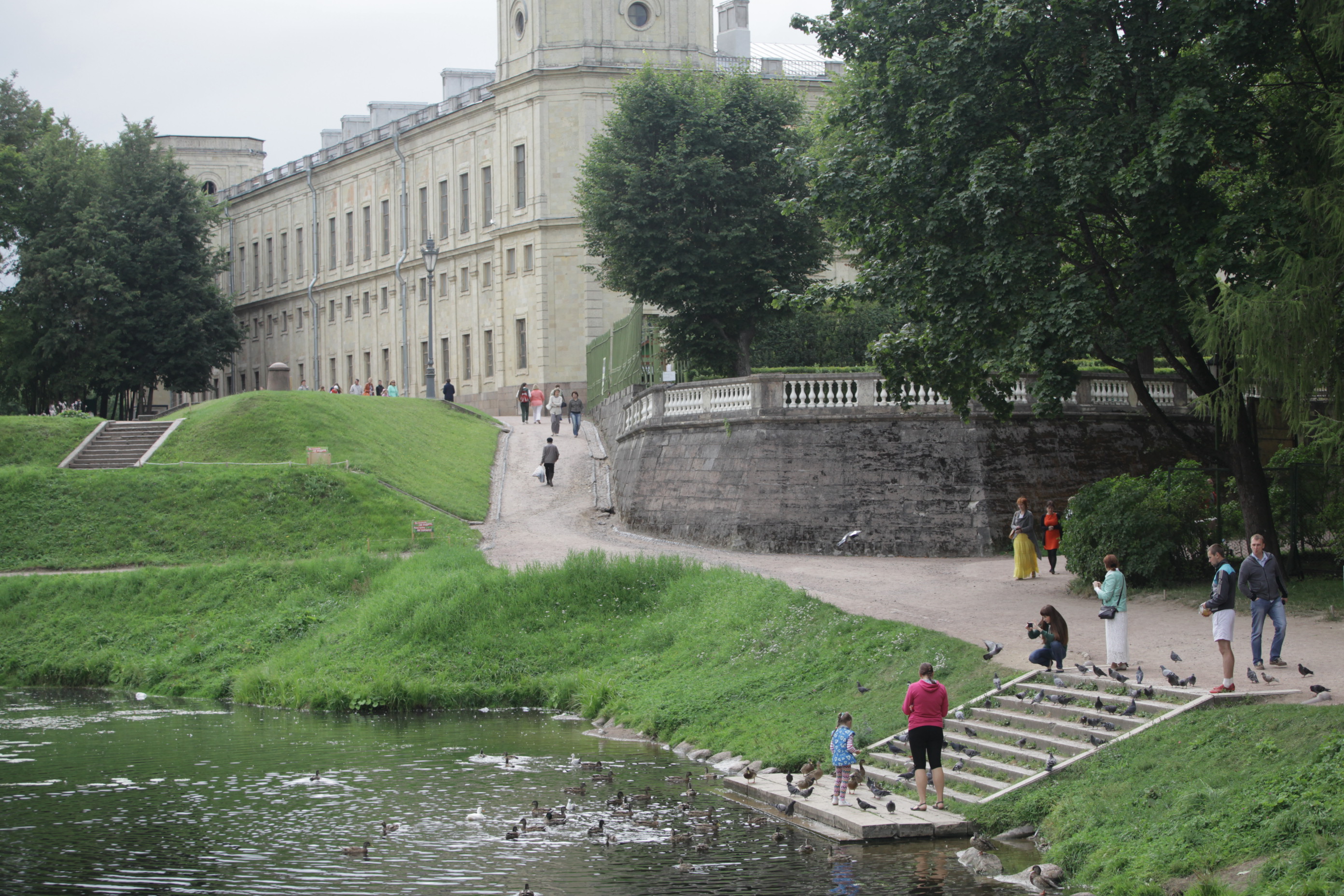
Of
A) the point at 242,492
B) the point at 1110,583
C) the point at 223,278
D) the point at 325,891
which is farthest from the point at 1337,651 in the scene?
the point at 223,278

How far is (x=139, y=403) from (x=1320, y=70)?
2537 inches

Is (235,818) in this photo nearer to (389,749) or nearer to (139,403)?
(389,749)

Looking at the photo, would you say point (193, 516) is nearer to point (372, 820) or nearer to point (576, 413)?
point (576, 413)

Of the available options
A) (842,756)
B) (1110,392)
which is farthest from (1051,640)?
(1110,392)

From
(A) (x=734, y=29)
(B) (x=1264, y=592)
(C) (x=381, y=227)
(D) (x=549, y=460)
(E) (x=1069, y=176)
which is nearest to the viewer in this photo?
(B) (x=1264, y=592)

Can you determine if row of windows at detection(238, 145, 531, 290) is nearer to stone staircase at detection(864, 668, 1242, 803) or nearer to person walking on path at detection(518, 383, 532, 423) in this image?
person walking on path at detection(518, 383, 532, 423)

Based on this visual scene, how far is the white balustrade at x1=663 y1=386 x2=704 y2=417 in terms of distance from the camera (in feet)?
110

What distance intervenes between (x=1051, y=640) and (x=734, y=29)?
5751 cm

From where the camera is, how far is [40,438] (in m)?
40.3

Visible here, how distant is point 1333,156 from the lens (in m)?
17.9

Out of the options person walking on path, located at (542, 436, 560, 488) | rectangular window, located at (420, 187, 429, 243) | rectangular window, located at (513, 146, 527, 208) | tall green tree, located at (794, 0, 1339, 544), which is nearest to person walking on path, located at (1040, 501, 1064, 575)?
tall green tree, located at (794, 0, 1339, 544)

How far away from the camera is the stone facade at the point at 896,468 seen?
28.9 m

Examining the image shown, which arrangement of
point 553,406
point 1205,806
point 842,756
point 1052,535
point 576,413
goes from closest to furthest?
point 1205,806, point 842,756, point 1052,535, point 553,406, point 576,413

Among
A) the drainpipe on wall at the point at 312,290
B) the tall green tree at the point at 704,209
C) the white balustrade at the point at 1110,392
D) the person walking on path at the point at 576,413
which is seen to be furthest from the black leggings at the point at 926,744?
the drainpipe on wall at the point at 312,290
